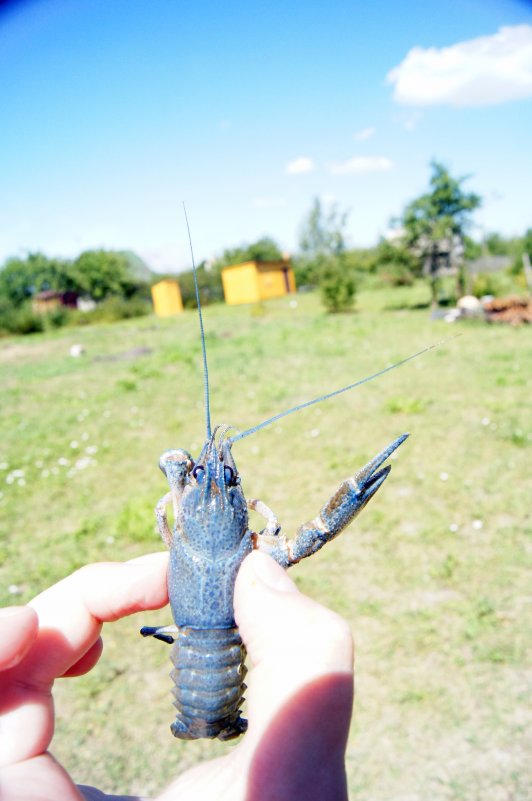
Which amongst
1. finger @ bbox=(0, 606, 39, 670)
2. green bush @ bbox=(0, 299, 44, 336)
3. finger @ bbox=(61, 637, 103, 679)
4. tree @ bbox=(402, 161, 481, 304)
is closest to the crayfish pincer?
finger @ bbox=(61, 637, 103, 679)

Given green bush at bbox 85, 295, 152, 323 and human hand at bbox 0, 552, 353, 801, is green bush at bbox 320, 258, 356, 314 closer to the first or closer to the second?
green bush at bbox 85, 295, 152, 323

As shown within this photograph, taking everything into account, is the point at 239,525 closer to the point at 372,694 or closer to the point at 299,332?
the point at 372,694

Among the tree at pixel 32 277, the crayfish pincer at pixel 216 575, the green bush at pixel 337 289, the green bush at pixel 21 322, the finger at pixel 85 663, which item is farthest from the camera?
the tree at pixel 32 277

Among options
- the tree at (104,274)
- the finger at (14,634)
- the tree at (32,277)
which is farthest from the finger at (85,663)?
the tree at (32,277)

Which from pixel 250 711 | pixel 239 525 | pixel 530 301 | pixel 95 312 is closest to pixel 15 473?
pixel 239 525

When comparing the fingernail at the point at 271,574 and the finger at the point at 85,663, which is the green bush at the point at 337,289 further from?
the fingernail at the point at 271,574

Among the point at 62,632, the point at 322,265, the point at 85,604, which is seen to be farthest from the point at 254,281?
the point at 62,632

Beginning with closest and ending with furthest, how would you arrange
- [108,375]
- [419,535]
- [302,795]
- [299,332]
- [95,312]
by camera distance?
1. [302,795]
2. [419,535]
3. [108,375]
4. [299,332]
5. [95,312]
